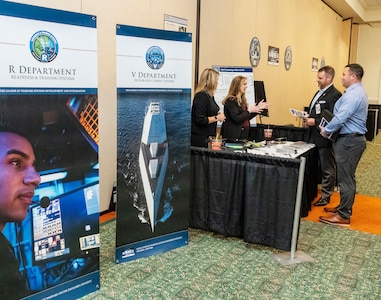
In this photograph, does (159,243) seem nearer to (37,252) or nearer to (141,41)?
(37,252)

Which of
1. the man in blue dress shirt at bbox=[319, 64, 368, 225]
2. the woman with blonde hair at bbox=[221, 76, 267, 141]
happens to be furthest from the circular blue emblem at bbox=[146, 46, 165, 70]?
the man in blue dress shirt at bbox=[319, 64, 368, 225]

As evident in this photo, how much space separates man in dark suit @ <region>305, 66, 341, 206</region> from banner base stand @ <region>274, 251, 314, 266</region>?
1.57 meters

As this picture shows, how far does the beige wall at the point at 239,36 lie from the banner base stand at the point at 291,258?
6.22 ft

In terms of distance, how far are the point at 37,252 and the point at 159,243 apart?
111cm

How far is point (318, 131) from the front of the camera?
454 centimetres

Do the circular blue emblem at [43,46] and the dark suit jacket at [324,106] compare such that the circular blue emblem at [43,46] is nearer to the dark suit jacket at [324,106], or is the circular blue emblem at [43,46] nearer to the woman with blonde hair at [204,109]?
the woman with blonde hair at [204,109]

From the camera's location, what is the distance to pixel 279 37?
7.78 metres

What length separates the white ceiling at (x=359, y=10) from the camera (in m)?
10.6

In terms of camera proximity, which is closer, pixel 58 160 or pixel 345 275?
pixel 58 160

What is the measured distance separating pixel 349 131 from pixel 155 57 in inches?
83.8

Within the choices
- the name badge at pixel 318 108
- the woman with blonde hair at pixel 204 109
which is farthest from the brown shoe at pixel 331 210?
the woman with blonde hair at pixel 204 109

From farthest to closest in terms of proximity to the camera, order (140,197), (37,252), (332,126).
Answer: (332,126)
(140,197)
(37,252)

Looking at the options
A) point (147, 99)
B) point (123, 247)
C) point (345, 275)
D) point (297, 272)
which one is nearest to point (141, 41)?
point (147, 99)

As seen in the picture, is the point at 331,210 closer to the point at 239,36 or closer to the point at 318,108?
the point at 318,108
